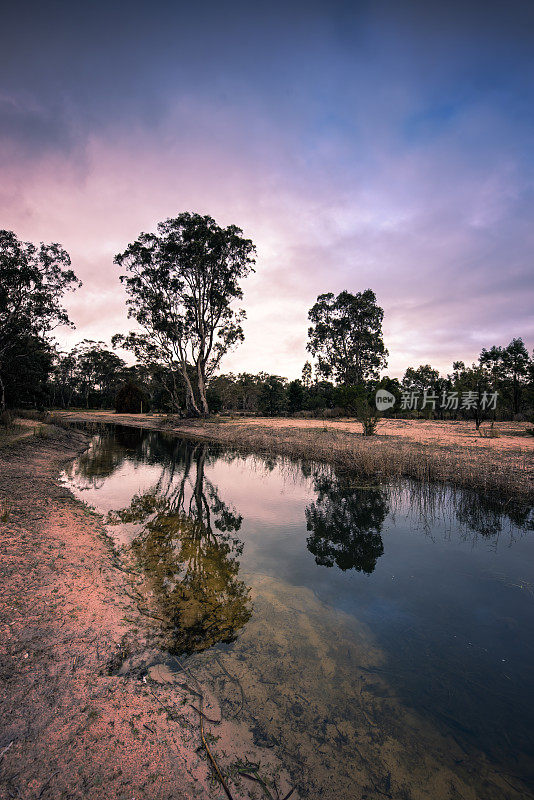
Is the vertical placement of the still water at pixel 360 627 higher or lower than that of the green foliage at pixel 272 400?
lower

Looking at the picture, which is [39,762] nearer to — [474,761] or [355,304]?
[474,761]

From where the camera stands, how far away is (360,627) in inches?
171

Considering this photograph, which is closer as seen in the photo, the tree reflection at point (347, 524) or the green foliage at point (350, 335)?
the tree reflection at point (347, 524)

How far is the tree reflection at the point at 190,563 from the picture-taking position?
4.09 metres

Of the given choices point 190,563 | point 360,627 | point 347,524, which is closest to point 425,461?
point 347,524

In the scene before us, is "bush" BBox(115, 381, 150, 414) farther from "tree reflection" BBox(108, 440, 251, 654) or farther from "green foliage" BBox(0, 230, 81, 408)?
"tree reflection" BBox(108, 440, 251, 654)

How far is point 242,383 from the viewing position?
78125 mm

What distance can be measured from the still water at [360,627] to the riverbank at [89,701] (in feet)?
1.32

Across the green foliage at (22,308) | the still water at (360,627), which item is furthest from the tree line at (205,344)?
the still water at (360,627)

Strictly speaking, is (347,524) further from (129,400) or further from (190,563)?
(129,400)

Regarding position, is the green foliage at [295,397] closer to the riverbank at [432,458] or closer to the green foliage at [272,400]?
the green foliage at [272,400]

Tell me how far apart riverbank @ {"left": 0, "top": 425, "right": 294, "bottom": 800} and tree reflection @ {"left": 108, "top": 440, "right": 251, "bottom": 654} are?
43cm

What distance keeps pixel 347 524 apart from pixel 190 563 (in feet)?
13.9

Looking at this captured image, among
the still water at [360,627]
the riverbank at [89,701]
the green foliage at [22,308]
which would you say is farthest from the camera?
the green foliage at [22,308]
